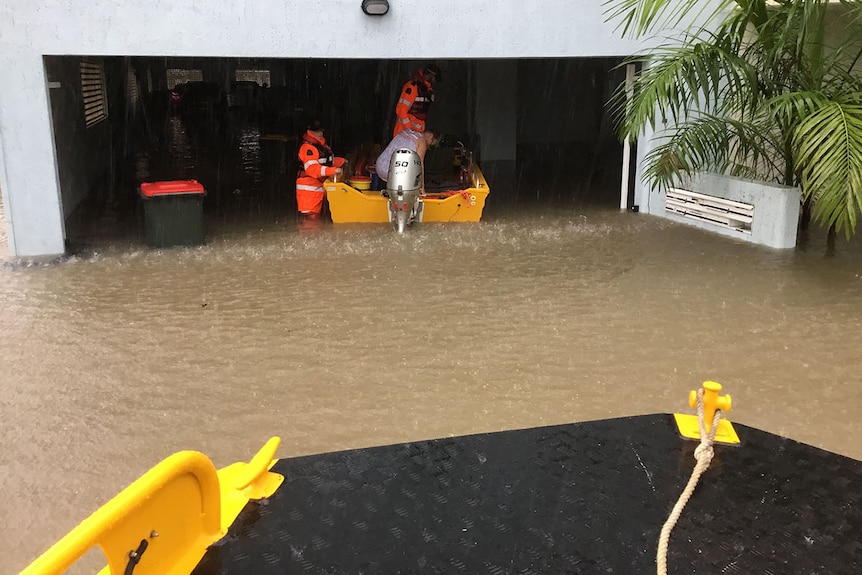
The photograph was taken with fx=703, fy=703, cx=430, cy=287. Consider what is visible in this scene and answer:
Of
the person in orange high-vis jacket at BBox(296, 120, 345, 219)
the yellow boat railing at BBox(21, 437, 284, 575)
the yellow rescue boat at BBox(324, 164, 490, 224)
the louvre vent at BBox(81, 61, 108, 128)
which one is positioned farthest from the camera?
the louvre vent at BBox(81, 61, 108, 128)

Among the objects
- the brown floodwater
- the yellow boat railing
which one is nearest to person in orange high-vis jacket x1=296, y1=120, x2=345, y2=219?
the brown floodwater

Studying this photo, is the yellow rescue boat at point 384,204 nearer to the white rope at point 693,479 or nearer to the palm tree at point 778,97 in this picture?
the palm tree at point 778,97

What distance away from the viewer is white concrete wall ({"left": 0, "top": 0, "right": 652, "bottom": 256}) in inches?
274

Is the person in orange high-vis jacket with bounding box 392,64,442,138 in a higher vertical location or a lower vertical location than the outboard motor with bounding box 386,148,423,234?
higher

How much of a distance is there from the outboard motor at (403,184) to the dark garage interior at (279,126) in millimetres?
1710

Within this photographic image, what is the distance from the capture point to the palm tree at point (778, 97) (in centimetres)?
606

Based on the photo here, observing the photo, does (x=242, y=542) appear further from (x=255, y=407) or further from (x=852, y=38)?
(x=852, y=38)

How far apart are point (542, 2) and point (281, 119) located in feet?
46.1

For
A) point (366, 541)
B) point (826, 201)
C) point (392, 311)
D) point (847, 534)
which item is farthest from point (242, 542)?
point (826, 201)

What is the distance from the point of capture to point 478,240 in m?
8.20

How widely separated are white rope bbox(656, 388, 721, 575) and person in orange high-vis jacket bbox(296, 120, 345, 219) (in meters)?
7.56

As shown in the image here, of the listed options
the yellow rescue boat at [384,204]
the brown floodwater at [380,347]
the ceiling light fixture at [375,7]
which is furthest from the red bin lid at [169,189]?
the ceiling light fixture at [375,7]

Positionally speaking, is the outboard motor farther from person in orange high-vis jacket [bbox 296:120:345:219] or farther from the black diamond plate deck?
the black diamond plate deck

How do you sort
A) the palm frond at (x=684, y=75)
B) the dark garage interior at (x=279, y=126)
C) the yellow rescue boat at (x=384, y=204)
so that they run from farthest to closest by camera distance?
the dark garage interior at (x=279, y=126)
the yellow rescue boat at (x=384, y=204)
the palm frond at (x=684, y=75)
